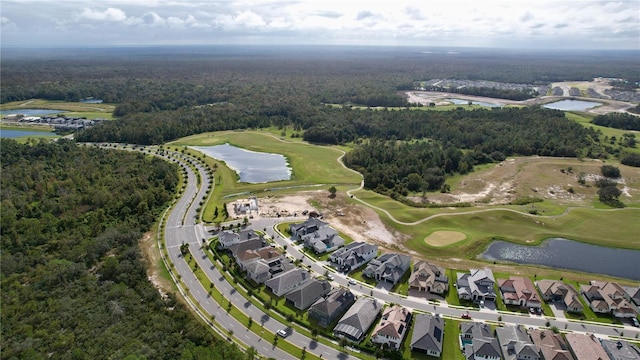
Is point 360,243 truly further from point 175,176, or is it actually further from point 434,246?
point 175,176

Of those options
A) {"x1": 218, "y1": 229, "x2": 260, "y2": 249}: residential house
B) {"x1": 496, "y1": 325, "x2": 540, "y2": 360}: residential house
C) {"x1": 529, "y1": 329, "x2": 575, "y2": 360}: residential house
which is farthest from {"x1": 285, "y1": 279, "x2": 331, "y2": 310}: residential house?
{"x1": 529, "y1": 329, "x2": 575, "y2": 360}: residential house

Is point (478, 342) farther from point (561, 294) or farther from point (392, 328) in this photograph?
point (561, 294)

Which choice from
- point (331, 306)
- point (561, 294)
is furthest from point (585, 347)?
point (331, 306)

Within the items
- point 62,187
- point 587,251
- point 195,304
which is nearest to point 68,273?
point 195,304

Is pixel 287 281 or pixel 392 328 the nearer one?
pixel 392 328

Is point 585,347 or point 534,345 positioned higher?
point 534,345
